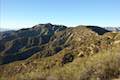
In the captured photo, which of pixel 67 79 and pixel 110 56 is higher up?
pixel 110 56

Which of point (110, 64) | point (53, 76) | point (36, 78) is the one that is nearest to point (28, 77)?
point (36, 78)

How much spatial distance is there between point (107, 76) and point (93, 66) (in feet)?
4.16

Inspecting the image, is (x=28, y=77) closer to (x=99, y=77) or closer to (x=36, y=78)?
(x=36, y=78)

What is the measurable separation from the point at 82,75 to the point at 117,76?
1857mm

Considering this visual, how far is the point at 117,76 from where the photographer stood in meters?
13.5

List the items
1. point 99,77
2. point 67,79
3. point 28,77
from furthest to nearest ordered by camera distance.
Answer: point 28,77, point 67,79, point 99,77

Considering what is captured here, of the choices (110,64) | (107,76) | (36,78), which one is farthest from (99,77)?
A: (36,78)

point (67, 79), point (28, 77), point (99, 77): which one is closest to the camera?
point (99, 77)

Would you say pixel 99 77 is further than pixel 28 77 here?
No

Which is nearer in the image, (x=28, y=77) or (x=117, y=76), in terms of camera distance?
(x=117, y=76)

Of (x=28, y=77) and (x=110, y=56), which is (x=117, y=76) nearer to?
(x=110, y=56)

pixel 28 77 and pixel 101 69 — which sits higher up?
pixel 101 69

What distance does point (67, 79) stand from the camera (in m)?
14.2

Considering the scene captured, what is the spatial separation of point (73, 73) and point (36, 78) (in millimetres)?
2209
